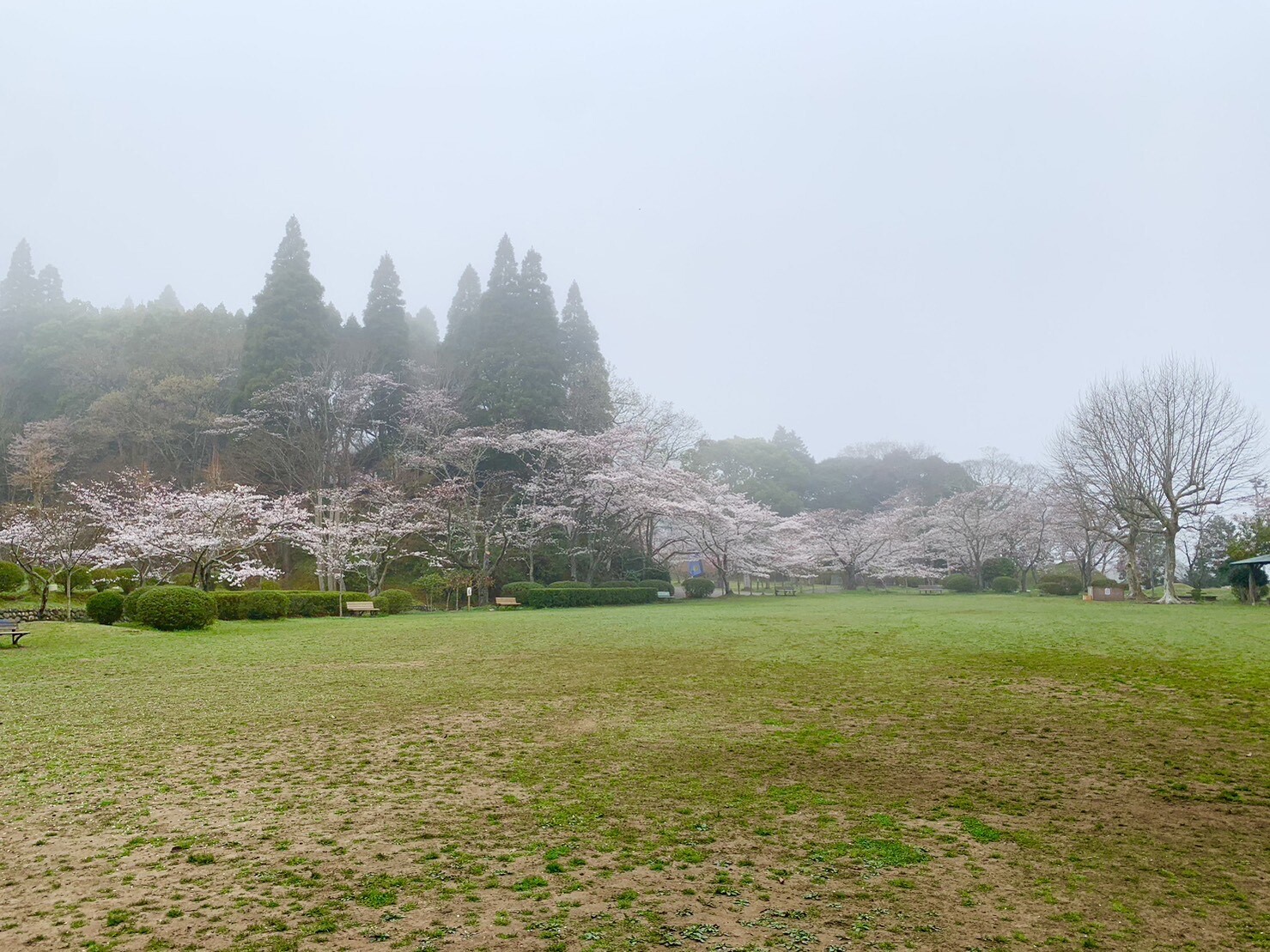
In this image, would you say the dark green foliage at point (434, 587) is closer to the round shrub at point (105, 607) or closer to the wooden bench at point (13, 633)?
the round shrub at point (105, 607)

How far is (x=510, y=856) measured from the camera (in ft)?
10.6

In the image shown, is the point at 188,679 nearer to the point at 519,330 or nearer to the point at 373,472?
the point at 373,472

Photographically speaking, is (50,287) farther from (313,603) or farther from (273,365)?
(313,603)

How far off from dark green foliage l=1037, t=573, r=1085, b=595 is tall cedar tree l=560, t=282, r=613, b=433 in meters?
23.4

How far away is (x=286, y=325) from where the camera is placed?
32.3 meters

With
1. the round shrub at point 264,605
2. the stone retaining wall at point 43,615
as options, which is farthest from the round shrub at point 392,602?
the stone retaining wall at point 43,615

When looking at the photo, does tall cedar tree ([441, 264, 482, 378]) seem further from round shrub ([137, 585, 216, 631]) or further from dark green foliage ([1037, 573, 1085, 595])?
dark green foliage ([1037, 573, 1085, 595])

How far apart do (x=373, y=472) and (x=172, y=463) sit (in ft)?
32.5

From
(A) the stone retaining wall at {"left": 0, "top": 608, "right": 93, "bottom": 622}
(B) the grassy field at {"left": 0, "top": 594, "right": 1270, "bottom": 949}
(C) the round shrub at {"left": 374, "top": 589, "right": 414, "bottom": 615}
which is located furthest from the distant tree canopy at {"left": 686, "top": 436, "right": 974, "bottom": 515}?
(B) the grassy field at {"left": 0, "top": 594, "right": 1270, "bottom": 949}

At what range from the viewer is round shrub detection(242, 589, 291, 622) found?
1822cm

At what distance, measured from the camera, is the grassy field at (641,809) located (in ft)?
8.71

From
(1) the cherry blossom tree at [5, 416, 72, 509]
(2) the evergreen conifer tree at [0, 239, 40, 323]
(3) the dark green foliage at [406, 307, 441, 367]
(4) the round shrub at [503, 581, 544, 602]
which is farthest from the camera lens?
(2) the evergreen conifer tree at [0, 239, 40, 323]

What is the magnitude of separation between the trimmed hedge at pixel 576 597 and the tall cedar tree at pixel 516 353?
30.9 ft

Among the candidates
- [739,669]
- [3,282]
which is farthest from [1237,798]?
[3,282]
